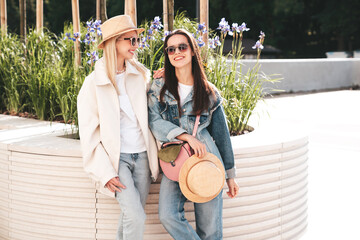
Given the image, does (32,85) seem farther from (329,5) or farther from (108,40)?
(329,5)

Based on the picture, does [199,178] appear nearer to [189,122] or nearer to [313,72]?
[189,122]

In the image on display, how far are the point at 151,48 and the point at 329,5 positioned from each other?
28490 mm

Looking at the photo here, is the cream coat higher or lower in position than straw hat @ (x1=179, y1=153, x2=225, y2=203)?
higher

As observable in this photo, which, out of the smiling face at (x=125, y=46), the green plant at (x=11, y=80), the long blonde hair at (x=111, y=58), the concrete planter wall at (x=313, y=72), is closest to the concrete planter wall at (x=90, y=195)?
the long blonde hair at (x=111, y=58)

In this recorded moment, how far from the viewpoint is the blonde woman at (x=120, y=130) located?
96.9 inches

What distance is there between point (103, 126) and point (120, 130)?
0.37ft

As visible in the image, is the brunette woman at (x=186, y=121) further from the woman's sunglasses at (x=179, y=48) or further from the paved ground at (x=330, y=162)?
the paved ground at (x=330, y=162)

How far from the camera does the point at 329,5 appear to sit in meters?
30.1

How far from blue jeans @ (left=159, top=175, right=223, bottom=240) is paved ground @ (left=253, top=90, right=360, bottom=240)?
3.94 feet

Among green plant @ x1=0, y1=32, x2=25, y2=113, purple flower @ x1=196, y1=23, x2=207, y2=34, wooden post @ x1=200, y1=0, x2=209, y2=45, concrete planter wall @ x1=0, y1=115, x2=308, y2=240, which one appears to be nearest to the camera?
concrete planter wall @ x1=0, y1=115, x2=308, y2=240

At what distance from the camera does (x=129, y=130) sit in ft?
8.50

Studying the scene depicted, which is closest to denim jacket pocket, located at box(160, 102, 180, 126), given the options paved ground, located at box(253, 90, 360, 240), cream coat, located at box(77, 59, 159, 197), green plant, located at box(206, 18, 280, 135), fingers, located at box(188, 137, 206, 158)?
cream coat, located at box(77, 59, 159, 197)

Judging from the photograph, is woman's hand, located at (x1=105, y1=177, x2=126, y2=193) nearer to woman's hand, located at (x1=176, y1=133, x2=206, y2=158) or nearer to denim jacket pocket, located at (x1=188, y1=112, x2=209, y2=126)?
woman's hand, located at (x1=176, y1=133, x2=206, y2=158)

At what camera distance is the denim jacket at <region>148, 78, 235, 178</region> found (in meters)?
2.59
